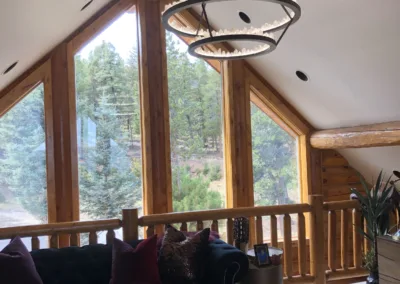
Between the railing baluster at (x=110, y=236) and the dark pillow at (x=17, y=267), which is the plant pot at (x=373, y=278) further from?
the dark pillow at (x=17, y=267)

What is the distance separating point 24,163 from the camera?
5055 millimetres

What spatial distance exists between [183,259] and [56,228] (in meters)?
1.09

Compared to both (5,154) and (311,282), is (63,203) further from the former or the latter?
(311,282)

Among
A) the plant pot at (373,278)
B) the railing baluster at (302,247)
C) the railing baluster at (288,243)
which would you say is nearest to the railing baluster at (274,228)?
the railing baluster at (288,243)

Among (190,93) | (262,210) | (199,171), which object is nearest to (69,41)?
(190,93)

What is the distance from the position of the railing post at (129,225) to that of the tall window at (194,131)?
1915mm

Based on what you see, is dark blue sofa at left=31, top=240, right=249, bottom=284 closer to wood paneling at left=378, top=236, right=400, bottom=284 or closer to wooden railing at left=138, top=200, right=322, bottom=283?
wooden railing at left=138, top=200, right=322, bottom=283

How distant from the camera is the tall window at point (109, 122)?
5.31 meters

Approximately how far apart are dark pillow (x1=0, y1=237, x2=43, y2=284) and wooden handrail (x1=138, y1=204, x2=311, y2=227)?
1.01 meters

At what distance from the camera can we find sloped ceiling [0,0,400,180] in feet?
11.9

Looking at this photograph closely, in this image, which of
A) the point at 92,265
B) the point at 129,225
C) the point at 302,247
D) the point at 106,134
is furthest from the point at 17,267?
the point at 106,134

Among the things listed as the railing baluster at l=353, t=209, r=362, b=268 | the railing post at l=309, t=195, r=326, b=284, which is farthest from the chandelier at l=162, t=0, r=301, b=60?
the railing baluster at l=353, t=209, r=362, b=268

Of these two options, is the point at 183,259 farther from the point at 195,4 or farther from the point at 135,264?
the point at 195,4

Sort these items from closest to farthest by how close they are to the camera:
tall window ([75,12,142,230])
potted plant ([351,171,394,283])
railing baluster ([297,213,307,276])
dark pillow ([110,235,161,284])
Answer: dark pillow ([110,235,161,284])
potted plant ([351,171,394,283])
railing baluster ([297,213,307,276])
tall window ([75,12,142,230])
